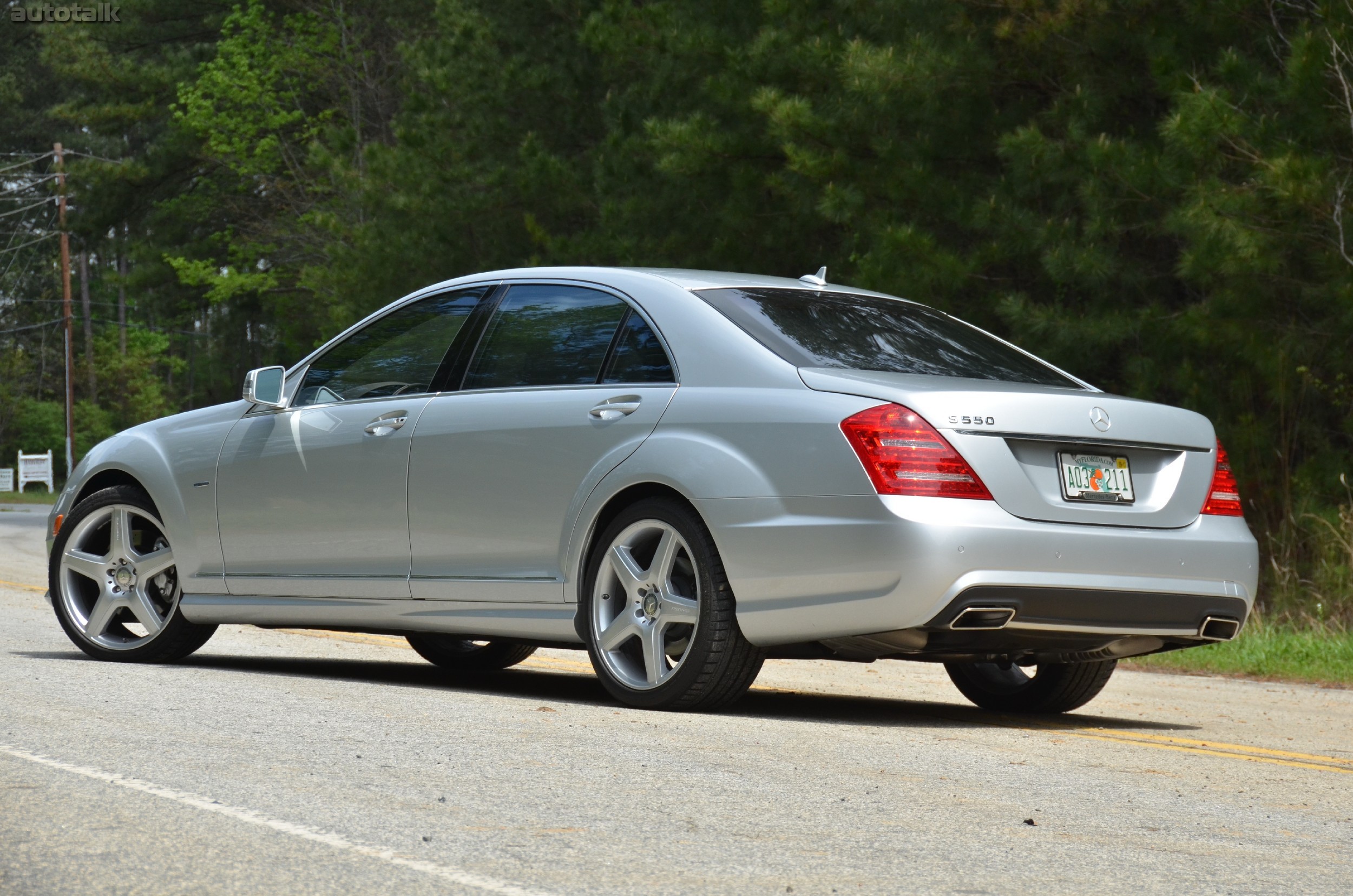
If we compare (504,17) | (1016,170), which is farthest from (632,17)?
(1016,170)

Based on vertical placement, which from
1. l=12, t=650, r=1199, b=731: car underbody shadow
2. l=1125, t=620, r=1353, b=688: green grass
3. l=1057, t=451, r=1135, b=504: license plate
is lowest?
l=1125, t=620, r=1353, b=688: green grass

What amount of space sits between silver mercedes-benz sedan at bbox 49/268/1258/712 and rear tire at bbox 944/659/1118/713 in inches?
0.6

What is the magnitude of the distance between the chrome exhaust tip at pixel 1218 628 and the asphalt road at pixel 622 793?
1.24 feet

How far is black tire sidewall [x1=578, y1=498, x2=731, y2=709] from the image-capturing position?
6.38 meters

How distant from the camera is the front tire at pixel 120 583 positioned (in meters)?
8.38

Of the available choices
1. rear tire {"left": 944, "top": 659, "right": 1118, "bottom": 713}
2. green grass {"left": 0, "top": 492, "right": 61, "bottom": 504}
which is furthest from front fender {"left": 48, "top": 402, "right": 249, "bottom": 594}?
green grass {"left": 0, "top": 492, "right": 61, "bottom": 504}

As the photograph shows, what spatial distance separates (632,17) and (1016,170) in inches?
223

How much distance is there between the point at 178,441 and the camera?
849 centimetres

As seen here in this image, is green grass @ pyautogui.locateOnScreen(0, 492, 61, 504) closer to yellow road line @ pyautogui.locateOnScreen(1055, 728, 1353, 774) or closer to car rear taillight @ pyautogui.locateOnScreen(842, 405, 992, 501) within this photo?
yellow road line @ pyautogui.locateOnScreen(1055, 728, 1353, 774)

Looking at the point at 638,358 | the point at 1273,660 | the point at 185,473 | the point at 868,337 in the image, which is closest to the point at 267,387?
the point at 185,473

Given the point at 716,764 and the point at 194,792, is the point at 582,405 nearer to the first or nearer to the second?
the point at 716,764

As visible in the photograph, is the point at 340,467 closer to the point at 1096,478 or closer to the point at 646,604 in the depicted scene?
the point at 646,604

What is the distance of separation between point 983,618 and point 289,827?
8.47 ft

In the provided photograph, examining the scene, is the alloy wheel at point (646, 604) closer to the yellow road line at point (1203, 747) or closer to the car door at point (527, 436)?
the car door at point (527, 436)
